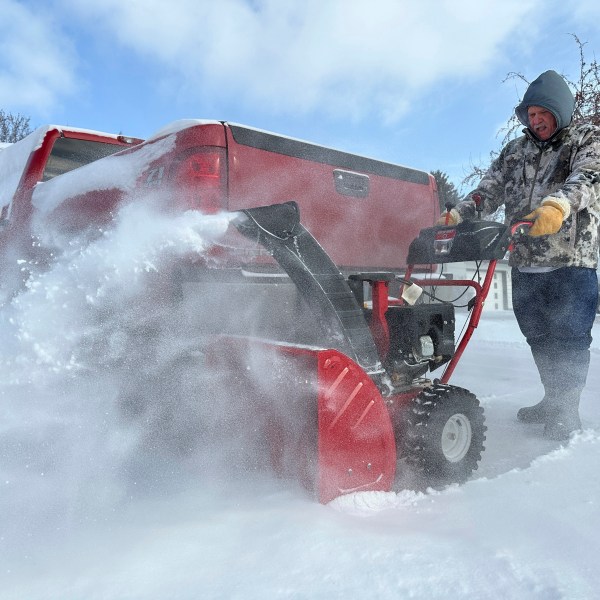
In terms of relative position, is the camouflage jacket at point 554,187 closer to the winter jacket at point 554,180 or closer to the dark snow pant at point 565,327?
the winter jacket at point 554,180

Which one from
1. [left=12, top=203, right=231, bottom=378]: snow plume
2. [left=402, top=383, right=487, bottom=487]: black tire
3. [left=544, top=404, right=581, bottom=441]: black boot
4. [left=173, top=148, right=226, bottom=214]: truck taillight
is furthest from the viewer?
[left=544, top=404, right=581, bottom=441]: black boot

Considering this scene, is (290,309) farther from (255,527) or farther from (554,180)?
(554,180)

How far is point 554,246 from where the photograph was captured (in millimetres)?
3006

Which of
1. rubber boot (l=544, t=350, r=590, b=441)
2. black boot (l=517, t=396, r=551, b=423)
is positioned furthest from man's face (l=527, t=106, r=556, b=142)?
black boot (l=517, t=396, r=551, b=423)

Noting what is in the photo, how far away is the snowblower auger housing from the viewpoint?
6.08ft

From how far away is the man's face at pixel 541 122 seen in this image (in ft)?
9.58

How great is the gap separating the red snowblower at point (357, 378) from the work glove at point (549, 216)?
156 mm

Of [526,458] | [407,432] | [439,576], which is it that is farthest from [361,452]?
[526,458]

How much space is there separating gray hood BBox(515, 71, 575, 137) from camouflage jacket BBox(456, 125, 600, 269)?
0.32 feet

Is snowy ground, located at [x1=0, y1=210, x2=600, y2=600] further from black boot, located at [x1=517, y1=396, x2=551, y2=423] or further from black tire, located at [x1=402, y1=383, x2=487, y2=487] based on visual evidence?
black boot, located at [x1=517, y1=396, x2=551, y2=423]

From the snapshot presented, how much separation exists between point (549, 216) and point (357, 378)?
1255mm

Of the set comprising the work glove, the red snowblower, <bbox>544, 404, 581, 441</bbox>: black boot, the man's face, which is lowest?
<bbox>544, 404, 581, 441</bbox>: black boot

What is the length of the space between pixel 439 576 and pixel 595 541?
0.53 m

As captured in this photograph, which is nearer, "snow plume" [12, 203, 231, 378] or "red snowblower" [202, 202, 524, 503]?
"red snowblower" [202, 202, 524, 503]
